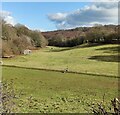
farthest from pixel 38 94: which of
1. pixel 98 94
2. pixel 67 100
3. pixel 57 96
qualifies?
pixel 98 94

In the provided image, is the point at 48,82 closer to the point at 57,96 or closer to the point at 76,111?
the point at 57,96

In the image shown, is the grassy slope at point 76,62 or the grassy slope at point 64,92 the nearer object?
the grassy slope at point 64,92

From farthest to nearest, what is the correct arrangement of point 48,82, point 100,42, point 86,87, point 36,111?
point 100,42
point 48,82
point 86,87
point 36,111

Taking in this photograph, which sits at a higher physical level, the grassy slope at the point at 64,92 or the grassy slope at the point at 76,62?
the grassy slope at the point at 64,92

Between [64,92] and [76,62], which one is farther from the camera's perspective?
[76,62]

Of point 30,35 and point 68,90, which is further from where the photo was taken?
point 30,35

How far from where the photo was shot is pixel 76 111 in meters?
12.6

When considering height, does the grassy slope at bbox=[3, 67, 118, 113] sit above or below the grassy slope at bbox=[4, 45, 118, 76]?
above

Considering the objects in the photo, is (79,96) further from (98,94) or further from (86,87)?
(86,87)

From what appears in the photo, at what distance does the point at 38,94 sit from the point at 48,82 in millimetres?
4803

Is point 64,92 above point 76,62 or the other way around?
above

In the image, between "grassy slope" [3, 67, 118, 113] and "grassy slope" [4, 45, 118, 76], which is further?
"grassy slope" [4, 45, 118, 76]

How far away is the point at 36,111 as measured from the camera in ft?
40.3

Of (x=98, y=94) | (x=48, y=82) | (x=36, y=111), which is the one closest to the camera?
(x=36, y=111)
